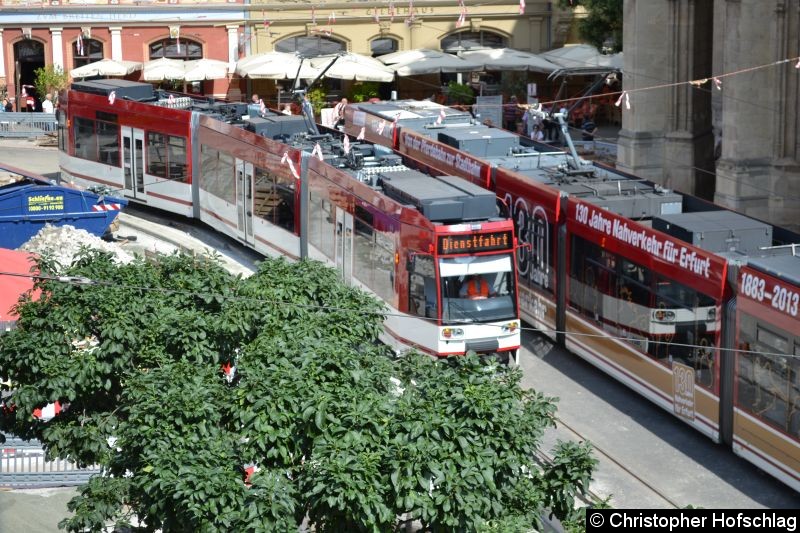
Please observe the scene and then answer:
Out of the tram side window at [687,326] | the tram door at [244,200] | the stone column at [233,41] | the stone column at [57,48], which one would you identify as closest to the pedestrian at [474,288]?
the tram side window at [687,326]

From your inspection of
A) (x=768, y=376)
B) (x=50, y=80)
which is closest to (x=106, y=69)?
(x=50, y=80)

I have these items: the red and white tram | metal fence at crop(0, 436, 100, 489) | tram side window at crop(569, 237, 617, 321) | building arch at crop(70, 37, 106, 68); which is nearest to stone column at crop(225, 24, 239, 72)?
building arch at crop(70, 37, 106, 68)

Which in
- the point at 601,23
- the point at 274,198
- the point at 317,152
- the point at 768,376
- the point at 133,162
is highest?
the point at 601,23

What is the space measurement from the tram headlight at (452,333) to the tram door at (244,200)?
9.02 metres

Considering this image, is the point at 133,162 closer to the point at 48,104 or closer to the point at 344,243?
the point at 344,243

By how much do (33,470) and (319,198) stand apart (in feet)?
29.9

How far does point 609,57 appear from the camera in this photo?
1745 inches

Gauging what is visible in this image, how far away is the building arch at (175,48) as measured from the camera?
163ft

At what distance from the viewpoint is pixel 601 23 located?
43.6 meters

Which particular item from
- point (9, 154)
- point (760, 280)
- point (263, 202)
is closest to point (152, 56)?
point (9, 154)

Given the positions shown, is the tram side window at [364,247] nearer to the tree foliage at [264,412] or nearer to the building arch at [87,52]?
the tree foliage at [264,412]

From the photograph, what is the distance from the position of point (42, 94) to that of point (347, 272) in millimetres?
Result: 27743

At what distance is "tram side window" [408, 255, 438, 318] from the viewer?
20.5 m

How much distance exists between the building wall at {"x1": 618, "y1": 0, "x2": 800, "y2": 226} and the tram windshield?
10.5m
